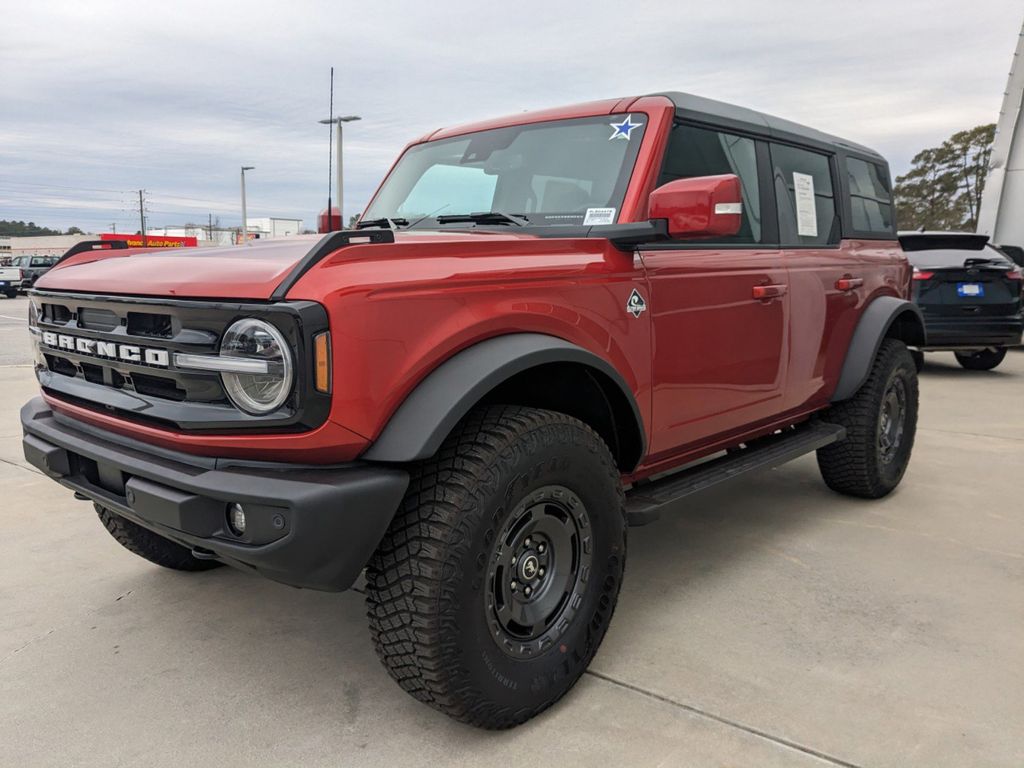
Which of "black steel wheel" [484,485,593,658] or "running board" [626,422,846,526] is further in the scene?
"running board" [626,422,846,526]

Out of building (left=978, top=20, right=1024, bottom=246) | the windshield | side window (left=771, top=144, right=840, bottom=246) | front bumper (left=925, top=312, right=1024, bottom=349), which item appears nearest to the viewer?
the windshield

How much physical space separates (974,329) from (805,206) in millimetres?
6193

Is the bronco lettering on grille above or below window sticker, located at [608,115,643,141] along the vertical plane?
below

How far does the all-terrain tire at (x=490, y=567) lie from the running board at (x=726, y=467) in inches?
15.7

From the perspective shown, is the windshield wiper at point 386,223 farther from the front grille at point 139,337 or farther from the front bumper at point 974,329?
the front bumper at point 974,329

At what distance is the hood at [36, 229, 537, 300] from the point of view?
197 centimetres

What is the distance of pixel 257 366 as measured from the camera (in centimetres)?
191

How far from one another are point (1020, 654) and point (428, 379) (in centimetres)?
226

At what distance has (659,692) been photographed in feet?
8.21

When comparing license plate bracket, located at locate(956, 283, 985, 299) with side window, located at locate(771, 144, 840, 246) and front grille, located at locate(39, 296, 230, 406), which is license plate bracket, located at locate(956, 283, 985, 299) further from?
front grille, located at locate(39, 296, 230, 406)

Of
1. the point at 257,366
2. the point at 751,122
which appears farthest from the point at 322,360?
the point at 751,122

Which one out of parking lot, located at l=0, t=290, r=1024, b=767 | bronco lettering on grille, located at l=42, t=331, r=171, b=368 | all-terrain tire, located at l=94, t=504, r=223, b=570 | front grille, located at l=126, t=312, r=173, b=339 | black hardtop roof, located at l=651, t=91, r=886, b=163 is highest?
black hardtop roof, located at l=651, t=91, r=886, b=163

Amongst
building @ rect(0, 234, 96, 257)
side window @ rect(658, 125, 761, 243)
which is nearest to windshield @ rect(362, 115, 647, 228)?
side window @ rect(658, 125, 761, 243)

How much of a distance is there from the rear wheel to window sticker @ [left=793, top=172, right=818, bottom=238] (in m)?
7.22
